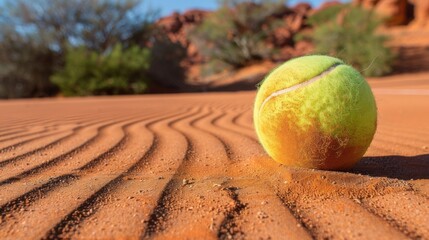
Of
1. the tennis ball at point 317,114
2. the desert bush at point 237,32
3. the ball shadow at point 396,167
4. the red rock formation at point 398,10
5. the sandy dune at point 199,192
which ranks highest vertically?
the red rock formation at point 398,10

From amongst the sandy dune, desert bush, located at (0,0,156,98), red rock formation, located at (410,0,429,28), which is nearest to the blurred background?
desert bush, located at (0,0,156,98)

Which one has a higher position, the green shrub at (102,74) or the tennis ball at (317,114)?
the green shrub at (102,74)

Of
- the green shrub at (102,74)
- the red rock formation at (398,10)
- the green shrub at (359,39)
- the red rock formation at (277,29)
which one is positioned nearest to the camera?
the green shrub at (102,74)

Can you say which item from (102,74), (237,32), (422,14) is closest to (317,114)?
(102,74)

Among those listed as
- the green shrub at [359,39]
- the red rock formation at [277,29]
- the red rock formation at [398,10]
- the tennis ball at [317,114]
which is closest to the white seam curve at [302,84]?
the tennis ball at [317,114]

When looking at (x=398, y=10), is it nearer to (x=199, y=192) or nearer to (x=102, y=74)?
(x=102, y=74)

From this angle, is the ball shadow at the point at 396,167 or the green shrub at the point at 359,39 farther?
the green shrub at the point at 359,39

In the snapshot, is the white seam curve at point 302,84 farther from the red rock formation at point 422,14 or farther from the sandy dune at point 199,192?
the red rock formation at point 422,14

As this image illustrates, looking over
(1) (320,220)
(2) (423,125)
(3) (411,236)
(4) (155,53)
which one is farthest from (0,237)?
(4) (155,53)
